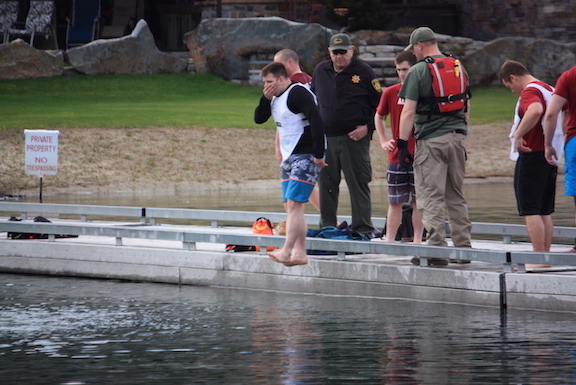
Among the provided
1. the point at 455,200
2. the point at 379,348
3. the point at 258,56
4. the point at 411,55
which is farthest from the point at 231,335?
the point at 258,56

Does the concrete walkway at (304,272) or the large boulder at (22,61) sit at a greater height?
the large boulder at (22,61)

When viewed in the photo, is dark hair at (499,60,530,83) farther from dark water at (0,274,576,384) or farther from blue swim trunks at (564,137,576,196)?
dark water at (0,274,576,384)

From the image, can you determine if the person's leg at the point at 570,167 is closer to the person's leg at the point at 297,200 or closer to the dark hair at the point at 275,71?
the person's leg at the point at 297,200

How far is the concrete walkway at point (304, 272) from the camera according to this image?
761 centimetres

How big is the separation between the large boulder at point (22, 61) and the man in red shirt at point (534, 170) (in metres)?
28.0

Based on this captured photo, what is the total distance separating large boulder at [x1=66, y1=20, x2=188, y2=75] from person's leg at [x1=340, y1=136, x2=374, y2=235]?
2694 centimetres

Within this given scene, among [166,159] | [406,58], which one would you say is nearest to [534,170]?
[406,58]

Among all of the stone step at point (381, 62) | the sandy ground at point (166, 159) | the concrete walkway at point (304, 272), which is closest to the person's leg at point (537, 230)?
the concrete walkway at point (304, 272)

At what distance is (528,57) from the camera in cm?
3688

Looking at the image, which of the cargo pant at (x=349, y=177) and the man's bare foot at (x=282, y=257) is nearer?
the man's bare foot at (x=282, y=257)

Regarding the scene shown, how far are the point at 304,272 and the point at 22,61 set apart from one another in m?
27.7

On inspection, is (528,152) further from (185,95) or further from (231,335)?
(185,95)

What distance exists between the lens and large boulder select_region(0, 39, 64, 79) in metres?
34.2

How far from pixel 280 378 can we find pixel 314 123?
128 inches
